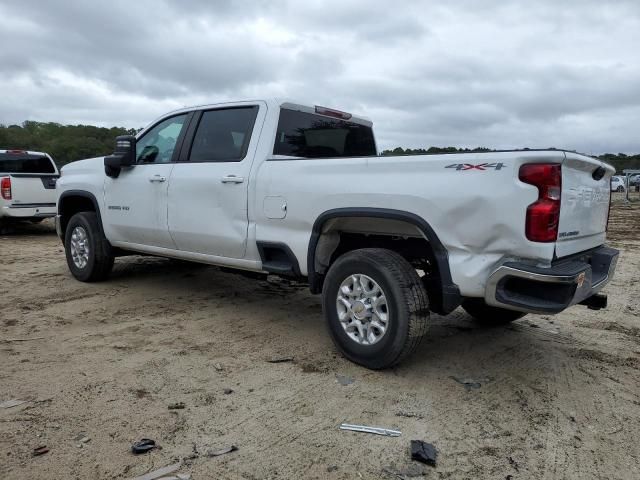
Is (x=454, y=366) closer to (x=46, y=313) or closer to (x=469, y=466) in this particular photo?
(x=469, y=466)

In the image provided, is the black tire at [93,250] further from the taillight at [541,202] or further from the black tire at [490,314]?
the taillight at [541,202]

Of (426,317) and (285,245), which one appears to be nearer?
(426,317)

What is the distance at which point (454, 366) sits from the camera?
3.76m

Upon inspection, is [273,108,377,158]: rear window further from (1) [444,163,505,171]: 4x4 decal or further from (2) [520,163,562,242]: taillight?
(2) [520,163,562,242]: taillight

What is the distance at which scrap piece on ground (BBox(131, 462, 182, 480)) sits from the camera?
2.35 metres

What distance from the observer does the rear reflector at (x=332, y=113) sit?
4.78 metres

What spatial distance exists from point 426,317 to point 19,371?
9.14 feet

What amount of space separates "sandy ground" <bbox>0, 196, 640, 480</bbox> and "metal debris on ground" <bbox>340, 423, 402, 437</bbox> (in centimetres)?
5

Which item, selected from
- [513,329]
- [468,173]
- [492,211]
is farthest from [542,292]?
[513,329]

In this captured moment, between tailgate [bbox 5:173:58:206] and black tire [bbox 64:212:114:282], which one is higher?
tailgate [bbox 5:173:58:206]

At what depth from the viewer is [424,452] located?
2.57m

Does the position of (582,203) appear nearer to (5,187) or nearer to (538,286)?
(538,286)

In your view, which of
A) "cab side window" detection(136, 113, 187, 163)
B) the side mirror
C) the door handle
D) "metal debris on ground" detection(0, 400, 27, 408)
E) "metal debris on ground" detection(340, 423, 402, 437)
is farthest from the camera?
the side mirror

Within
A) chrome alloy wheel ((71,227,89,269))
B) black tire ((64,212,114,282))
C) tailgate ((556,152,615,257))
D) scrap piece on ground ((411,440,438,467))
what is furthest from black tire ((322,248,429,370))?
chrome alloy wheel ((71,227,89,269))
